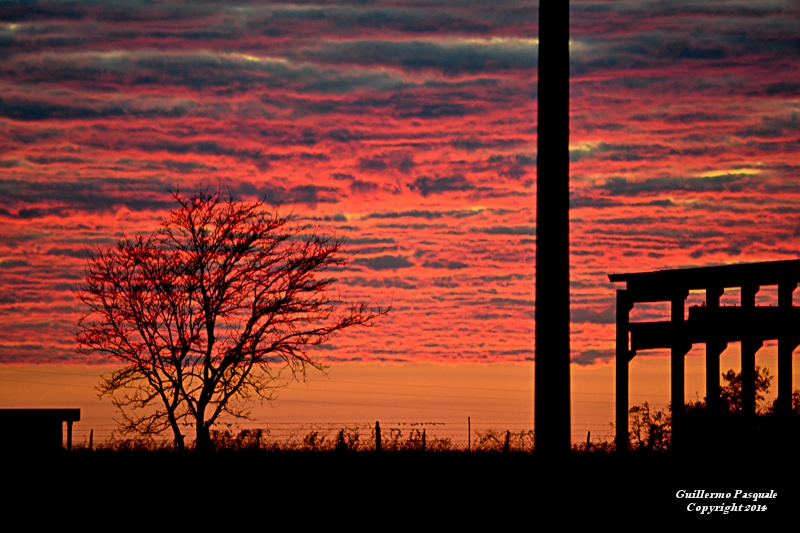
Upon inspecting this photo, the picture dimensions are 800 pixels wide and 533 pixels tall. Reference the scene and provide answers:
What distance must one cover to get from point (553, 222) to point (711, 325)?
9.41m

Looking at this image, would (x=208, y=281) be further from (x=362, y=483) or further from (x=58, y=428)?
(x=362, y=483)

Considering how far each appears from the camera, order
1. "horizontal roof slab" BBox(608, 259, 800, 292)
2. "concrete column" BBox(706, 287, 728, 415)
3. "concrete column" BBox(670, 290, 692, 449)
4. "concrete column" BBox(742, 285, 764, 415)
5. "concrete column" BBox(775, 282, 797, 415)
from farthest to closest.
Result: 1. "concrete column" BBox(670, 290, 692, 449)
2. "concrete column" BBox(706, 287, 728, 415)
3. "concrete column" BBox(742, 285, 764, 415)
4. "concrete column" BBox(775, 282, 797, 415)
5. "horizontal roof slab" BBox(608, 259, 800, 292)

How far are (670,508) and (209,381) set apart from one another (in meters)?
25.5

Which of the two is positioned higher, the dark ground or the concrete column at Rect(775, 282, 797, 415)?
the concrete column at Rect(775, 282, 797, 415)

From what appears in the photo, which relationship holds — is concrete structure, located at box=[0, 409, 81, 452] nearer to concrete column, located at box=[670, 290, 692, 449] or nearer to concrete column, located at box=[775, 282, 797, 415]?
concrete column, located at box=[670, 290, 692, 449]

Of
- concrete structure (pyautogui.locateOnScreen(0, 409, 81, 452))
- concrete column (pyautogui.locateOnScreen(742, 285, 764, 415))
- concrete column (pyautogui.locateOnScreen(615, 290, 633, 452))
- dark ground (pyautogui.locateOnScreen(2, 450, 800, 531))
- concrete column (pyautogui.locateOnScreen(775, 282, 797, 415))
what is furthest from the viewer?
concrete column (pyautogui.locateOnScreen(615, 290, 633, 452))

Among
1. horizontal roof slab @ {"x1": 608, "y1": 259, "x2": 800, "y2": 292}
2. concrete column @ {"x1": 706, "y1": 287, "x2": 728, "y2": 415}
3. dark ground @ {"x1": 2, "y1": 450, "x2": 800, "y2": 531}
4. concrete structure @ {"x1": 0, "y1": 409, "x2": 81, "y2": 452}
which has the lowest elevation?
dark ground @ {"x1": 2, "y1": 450, "x2": 800, "y2": 531}

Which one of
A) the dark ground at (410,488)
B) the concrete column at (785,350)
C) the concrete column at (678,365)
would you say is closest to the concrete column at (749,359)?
the concrete column at (785,350)

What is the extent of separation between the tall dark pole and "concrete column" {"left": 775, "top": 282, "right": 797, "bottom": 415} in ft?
26.6

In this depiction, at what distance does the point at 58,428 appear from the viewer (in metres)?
17.9

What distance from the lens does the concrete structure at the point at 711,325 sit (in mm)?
14562

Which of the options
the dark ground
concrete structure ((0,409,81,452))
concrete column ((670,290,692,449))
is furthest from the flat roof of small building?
concrete column ((670,290,692,449))

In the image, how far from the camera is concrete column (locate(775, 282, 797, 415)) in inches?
568

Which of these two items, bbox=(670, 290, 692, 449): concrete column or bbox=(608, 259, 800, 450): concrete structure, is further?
bbox=(670, 290, 692, 449): concrete column
